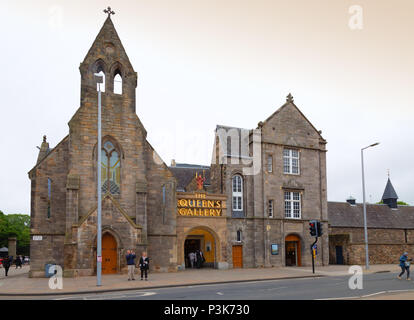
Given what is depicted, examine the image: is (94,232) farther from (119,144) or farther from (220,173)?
(220,173)

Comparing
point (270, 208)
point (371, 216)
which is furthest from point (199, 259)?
point (371, 216)

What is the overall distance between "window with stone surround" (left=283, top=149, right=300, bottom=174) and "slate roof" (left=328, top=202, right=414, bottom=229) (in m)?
10.6

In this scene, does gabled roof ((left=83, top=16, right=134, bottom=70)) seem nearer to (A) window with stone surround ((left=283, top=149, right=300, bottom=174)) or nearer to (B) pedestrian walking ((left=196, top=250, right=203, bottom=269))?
(A) window with stone surround ((left=283, top=149, right=300, bottom=174))

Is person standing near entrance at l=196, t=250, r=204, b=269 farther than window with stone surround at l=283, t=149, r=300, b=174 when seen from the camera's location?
No

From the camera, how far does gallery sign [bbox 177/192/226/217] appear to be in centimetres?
3161

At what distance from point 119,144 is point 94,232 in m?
6.41

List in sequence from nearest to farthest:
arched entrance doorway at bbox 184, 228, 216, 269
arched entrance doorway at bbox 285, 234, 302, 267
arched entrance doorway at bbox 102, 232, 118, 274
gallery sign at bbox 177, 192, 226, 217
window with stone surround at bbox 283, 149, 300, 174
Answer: arched entrance doorway at bbox 102, 232, 118, 274 < gallery sign at bbox 177, 192, 226, 217 < arched entrance doorway at bbox 184, 228, 216, 269 < arched entrance doorway at bbox 285, 234, 302, 267 < window with stone surround at bbox 283, 149, 300, 174

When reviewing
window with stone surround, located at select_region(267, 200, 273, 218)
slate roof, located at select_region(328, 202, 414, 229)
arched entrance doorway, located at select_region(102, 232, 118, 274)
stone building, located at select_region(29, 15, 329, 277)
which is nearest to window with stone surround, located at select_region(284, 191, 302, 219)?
stone building, located at select_region(29, 15, 329, 277)

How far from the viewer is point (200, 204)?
3234 cm

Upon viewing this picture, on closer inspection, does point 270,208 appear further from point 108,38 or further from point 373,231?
point 108,38

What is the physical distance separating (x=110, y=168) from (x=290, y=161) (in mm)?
15942
